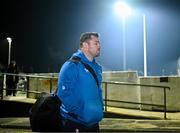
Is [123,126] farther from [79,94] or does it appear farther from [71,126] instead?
[79,94]

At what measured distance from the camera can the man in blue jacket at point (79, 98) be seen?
398 centimetres

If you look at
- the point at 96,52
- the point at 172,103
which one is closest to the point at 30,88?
the point at 172,103

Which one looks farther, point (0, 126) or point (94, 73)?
point (0, 126)

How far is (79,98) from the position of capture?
3984mm

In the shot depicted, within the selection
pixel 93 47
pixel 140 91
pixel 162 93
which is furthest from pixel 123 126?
pixel 93 47

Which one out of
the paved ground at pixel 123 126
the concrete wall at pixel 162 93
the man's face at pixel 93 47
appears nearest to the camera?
the man's face at pixel 93 47

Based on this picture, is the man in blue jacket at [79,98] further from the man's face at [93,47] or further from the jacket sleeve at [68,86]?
the man's face at [93,47]

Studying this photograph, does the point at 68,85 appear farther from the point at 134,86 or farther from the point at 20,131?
the point at 134,86

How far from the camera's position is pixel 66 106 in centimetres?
402

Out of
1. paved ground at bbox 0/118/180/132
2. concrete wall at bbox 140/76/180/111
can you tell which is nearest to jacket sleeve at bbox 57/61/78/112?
paved ground at bbox 0/118/180/132

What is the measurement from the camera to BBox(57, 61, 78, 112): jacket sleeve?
3.97 metres

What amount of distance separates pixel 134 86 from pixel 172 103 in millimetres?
1422

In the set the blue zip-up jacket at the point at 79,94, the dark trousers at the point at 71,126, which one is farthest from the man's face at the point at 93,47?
the dark trousers at the point at 71,126

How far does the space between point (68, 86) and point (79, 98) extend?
0.54 feet
